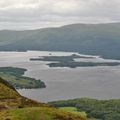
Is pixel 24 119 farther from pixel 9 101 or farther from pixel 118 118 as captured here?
pixel 118 118

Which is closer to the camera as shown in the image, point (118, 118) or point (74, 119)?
point (74, 119)

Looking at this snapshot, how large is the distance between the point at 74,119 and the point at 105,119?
156410 millimetres

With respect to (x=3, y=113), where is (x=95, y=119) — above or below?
below

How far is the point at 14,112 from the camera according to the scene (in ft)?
142

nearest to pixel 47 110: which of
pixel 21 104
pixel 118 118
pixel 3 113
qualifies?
pixel 3 113

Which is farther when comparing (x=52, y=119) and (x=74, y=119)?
(x=74, y=119)

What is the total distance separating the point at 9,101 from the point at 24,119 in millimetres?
16914

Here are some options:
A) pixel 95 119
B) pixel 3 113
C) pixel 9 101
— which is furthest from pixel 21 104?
pixel 95 119

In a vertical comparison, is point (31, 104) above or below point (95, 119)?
above

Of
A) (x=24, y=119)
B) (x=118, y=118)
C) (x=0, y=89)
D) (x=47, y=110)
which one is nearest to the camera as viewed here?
(x=24, y=119)

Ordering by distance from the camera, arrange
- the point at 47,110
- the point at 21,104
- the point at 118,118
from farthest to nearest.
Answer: the point at 118,118
the point at 21,104
the point at 47,110

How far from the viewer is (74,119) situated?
45.0 meters

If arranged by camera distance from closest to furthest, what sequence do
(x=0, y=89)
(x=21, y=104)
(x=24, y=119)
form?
(x=24, y=119)
(x=21, y=104)
(x=0, y=89)

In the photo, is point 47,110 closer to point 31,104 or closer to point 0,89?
point 31,104
